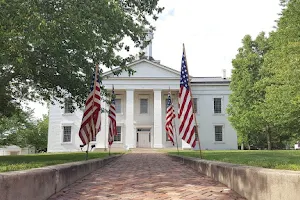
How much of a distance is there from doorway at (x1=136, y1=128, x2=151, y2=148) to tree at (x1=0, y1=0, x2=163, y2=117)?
27.9 meters

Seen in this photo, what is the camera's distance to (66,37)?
10.8 meters

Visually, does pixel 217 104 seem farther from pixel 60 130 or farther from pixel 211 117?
pixel 60 130

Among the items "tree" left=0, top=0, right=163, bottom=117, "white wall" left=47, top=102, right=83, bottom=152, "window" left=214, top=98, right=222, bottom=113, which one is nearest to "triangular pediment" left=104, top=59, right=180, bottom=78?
"window" left=214, top=98, right=222, bottom=113

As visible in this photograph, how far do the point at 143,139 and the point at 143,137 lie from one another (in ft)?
0.95

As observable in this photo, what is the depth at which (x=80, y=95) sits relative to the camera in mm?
14008

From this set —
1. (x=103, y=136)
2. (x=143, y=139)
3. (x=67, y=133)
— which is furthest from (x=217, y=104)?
(x=67, y=133)

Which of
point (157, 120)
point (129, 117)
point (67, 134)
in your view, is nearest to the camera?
point (157, 120)

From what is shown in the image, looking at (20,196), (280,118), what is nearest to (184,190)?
(20,196)

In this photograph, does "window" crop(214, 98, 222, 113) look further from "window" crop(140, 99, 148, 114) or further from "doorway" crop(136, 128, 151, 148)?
"doorway" crop(136, 128, 151, 148)

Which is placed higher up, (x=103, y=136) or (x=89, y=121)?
(x=89, y=121)

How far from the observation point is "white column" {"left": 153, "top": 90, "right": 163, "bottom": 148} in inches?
1591

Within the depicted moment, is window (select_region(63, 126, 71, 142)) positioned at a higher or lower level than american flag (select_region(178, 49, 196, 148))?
lower

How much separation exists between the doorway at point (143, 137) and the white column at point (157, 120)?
236cm

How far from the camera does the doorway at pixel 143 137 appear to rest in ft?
140
